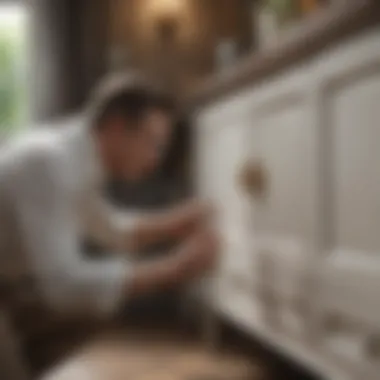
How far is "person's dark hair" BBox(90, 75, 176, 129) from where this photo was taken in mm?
937

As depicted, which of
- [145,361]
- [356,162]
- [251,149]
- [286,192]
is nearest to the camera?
[356,162]

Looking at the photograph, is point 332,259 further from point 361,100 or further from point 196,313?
point 196,313

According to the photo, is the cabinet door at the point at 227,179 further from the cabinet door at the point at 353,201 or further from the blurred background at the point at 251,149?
the cabinet door at the point at 353,201

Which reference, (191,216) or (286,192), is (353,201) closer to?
(286,192)

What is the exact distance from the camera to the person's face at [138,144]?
940 mm

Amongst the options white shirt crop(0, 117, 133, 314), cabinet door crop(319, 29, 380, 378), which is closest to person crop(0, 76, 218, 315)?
white shirt crop(0, 117, 133, 314)

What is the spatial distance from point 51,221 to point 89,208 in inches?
4.1

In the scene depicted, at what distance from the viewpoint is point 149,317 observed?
3.42 ft

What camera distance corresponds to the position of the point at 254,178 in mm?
1002

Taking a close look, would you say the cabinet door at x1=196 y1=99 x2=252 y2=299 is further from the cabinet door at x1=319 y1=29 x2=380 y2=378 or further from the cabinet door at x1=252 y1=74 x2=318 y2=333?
the cabinet door at x1=319 y1=29 x2=380 y2=378

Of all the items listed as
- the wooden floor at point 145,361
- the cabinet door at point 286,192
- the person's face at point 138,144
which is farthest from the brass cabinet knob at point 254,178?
the wooden floor at point 145,361

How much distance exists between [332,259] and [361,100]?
0.15 meters

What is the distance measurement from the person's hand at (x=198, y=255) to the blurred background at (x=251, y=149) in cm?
5

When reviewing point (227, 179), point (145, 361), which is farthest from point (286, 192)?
point (145, 361)
